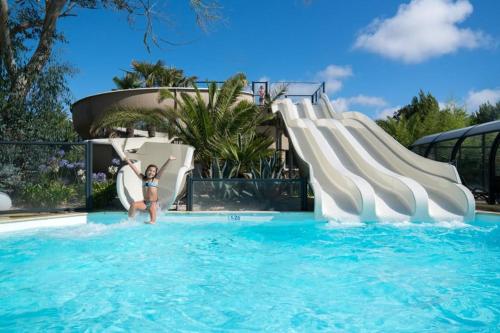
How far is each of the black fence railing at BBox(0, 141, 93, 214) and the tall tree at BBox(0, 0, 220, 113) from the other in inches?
91.2

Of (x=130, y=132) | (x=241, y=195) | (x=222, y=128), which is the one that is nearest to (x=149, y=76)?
(x=130, y=132)

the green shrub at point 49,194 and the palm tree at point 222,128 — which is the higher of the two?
the palm tree at point 222,128

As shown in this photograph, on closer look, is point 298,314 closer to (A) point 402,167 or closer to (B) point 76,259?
A: (B) point 76,259

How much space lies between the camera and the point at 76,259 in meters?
5.59

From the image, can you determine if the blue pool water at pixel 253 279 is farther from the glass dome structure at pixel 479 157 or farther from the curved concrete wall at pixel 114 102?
the curved concrete wall at pixel 114 102

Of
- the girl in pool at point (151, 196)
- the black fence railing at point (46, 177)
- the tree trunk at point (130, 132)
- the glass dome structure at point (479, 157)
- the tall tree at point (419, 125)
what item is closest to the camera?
the girl in pool at point (151, 196)

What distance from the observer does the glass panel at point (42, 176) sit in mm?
8750

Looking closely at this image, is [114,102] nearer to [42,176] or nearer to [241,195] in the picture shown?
[42,176]

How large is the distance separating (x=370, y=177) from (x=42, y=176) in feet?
24.3

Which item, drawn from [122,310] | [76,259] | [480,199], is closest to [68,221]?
[76,259]

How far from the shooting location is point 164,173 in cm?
1002

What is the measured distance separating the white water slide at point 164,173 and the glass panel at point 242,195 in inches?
19.5

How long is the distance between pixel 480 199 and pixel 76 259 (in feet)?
34.5

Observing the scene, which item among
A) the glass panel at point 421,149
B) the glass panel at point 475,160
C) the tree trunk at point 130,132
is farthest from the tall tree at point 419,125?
the tree trunk at point 130,132
